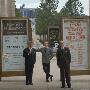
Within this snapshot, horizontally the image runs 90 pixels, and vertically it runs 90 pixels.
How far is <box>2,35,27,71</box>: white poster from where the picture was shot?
20.2 m

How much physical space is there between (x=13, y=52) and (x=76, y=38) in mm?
2722

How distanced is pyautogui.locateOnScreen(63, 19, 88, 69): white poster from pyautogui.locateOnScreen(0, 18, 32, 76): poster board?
1645 millimetres

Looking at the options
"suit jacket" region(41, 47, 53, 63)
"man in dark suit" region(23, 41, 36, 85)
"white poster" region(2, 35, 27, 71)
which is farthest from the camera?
"suit jacket" region(41, 47, 53, 63)

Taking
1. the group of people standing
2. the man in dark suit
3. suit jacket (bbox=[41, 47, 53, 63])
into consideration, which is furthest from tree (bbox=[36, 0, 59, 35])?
the man in dark suit

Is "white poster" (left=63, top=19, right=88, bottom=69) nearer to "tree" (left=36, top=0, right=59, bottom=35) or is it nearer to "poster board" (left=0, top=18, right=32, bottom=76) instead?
"poster board" (left=0, top=18, right=32, bottom=76)

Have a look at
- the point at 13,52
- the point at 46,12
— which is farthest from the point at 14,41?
the point at 46,12

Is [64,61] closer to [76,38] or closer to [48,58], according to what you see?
[76,38]

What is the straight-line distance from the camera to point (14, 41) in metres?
20.2

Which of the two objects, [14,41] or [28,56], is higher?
[14,41]

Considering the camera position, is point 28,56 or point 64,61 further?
point 28,56

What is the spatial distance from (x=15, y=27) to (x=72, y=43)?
2493mm

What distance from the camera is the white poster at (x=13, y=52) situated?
66.3ft

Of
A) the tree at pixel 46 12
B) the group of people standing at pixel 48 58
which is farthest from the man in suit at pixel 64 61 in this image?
the tree at pixel 46 12

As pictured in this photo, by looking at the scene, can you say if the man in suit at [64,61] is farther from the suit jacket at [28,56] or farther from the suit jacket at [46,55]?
the suit jacket at [46,55]
